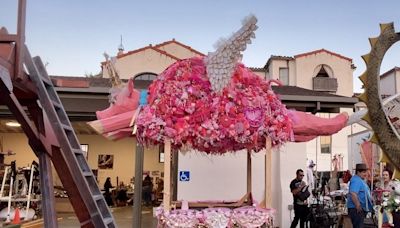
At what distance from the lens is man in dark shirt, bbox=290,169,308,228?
10219mm

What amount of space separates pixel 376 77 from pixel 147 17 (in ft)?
37.4

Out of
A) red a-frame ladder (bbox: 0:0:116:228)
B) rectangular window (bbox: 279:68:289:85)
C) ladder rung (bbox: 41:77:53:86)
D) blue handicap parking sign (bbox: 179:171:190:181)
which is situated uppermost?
rectangular window (bbox: 279:68:289:85)

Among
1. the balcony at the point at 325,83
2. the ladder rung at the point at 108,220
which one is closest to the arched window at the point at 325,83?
the balcony at the point at 325,83

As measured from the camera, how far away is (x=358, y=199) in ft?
27.7

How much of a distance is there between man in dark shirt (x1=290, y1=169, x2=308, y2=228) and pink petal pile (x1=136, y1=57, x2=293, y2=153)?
4.06 m

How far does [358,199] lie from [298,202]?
198cm

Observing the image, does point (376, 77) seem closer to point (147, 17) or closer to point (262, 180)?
point (262, 180)

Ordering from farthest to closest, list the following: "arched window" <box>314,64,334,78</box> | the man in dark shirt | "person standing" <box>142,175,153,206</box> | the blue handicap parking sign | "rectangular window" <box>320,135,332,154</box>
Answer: "arched window" <box>314,64,334,78</box> < "rectangular window" <box>320,135,332,154</box> < "person standing" <box>142,175,153,206</box> < the blue handicap parking sign < the man in dark shirt

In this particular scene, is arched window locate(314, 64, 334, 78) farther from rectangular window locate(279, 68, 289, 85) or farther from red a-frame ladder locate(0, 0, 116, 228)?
red a-frame ladder locate(0, 0, 116, 228)

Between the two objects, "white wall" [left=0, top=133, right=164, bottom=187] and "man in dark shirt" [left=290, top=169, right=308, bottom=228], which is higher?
"white wall" [left=0, top=133, right=164, bottom=187]

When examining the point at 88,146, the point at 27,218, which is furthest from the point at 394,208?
the point at 88,146

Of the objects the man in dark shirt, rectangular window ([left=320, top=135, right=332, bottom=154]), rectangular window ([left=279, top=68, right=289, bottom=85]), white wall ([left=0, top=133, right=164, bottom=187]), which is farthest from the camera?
rectangular window ([left=279, top=68, right=289, bottom=85])

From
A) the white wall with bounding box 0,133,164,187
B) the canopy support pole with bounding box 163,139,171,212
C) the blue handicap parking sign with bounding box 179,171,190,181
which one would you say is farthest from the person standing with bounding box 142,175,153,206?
the canopy support pole with bounding box 163,139,171,212

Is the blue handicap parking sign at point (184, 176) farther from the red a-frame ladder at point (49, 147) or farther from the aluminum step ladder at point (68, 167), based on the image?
the aluminum step ladder at point (68, 167)
